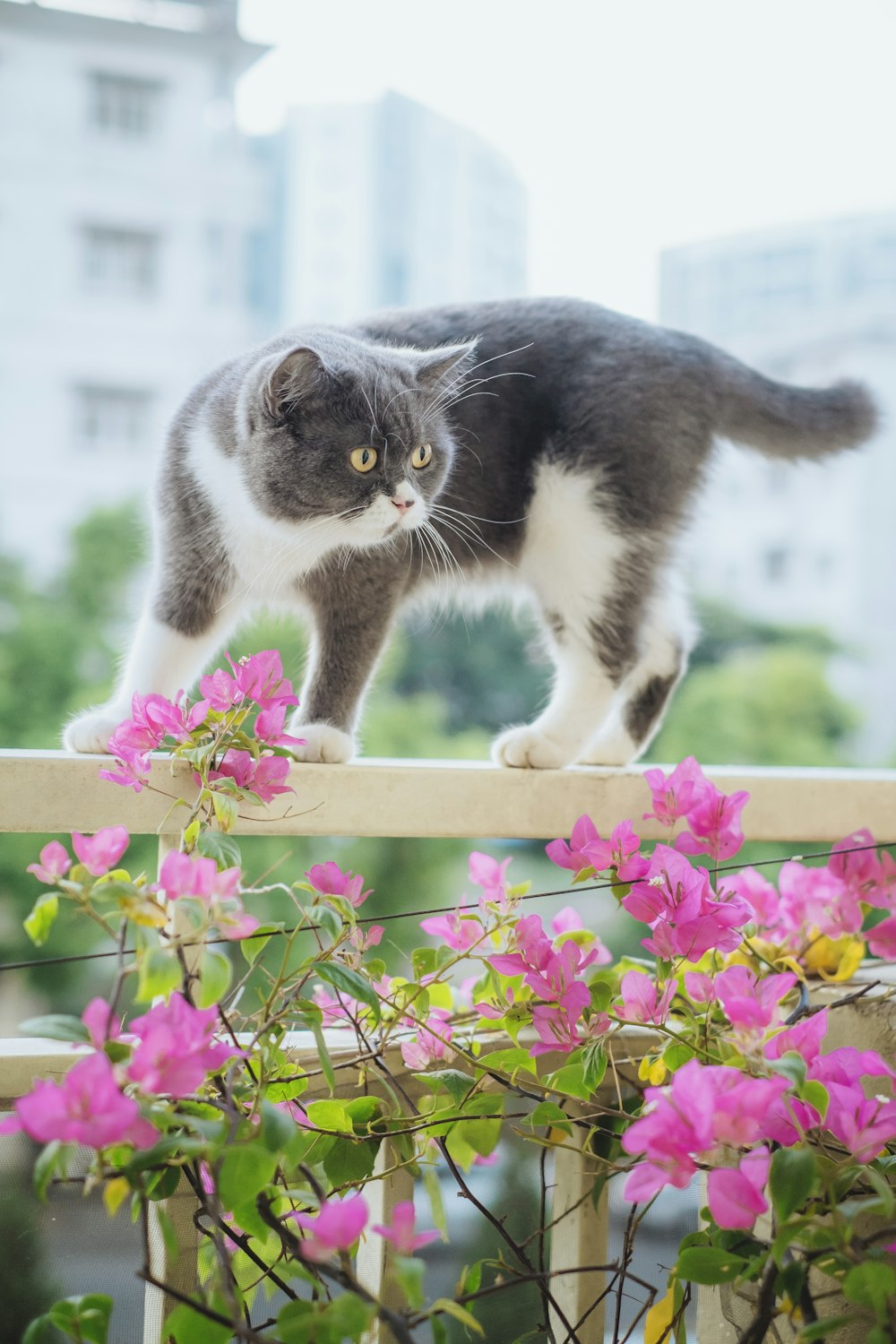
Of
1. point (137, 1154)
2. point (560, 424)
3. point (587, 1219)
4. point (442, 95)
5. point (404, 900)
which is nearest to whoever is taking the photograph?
point (137, 1154)

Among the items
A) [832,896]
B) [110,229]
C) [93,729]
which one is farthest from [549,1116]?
[110,229]

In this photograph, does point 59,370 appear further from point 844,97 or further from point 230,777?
point 230,777

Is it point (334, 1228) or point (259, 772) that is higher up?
point (259, 772)

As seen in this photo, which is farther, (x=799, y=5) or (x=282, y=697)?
(x=799, y=5)

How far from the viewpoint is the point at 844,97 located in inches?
309

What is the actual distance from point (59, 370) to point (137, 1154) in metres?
10.9

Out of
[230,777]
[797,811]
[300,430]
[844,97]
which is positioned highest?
[844,97]

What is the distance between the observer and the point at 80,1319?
50 centimetres

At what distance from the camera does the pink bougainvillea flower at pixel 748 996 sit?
1.85ft

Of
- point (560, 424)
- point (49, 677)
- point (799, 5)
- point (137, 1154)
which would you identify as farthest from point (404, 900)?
point (799, 5)

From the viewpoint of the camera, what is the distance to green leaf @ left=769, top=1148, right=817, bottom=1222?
1.50ft

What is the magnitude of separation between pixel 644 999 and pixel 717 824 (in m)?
0.12

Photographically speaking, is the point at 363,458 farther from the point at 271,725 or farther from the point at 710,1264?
the point at 710,1264

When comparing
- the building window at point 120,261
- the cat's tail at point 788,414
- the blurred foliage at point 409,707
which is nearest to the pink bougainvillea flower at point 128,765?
the cat's tail at point 788,414
